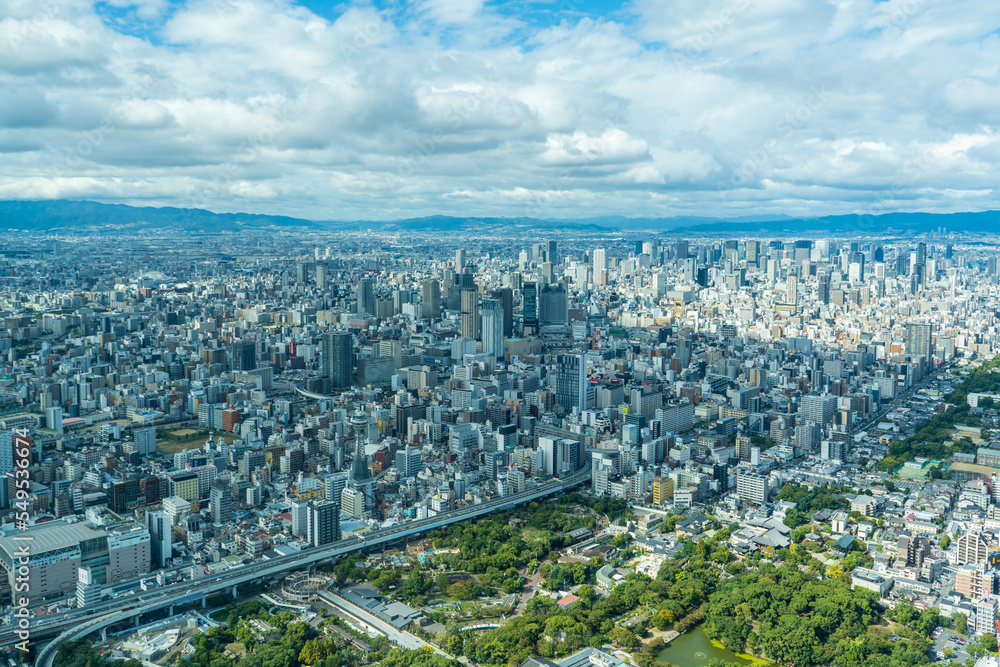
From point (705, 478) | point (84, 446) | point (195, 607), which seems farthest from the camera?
point (84, 446)

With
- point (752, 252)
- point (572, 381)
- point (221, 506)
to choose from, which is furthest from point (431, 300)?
point (752, 252)

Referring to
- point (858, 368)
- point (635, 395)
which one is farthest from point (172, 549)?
point (858, 368)

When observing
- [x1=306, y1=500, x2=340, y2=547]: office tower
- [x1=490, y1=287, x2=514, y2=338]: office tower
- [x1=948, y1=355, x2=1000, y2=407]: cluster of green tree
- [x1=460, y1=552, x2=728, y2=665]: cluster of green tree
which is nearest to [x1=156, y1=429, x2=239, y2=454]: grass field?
[x1=306, y1=500, x2=340, y2=547]: office tower

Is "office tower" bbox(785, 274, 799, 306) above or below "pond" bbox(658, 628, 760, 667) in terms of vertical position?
above

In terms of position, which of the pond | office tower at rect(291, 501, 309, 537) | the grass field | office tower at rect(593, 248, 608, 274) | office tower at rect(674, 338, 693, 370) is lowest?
the pond

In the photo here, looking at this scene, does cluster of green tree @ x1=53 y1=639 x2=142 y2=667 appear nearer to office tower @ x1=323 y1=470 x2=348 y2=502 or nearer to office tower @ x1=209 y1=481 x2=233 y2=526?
office tower @ x1=209 y1=481 x2=233 y2=526

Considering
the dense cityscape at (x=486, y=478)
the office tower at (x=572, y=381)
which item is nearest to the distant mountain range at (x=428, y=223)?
the dense cityscape at (x=486, y=478)

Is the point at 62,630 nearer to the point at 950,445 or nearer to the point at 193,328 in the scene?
the point at 950,445
